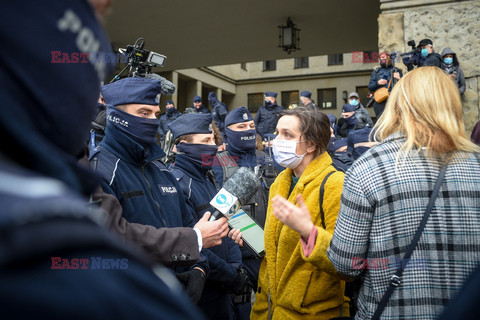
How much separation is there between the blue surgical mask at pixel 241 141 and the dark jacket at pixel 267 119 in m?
7.57

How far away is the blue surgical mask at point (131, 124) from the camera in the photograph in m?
2.85

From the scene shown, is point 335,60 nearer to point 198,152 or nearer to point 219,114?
point 219,114

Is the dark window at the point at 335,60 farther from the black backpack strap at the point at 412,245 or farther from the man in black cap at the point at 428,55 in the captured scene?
the black backpack strap at the point at 412,245

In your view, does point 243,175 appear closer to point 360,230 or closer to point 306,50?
point 360,230

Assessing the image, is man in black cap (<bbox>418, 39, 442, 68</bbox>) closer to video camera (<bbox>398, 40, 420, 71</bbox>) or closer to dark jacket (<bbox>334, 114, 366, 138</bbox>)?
video camera (<bbox>398, 40, 420, 71</bbox>)

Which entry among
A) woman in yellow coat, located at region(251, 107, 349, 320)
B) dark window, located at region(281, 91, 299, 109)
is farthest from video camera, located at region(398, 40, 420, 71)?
dark window, located at region(281, 91, 299, 109)

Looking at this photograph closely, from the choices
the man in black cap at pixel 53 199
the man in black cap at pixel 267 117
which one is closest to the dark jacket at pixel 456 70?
the man in black cap at pixel 53 199

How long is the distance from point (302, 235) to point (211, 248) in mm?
1395

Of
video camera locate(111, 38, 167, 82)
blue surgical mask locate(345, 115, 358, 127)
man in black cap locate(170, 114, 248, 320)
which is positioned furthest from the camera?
blue surgical mask locate(345, 115, 358, 127)

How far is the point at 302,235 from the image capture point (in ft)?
7.60

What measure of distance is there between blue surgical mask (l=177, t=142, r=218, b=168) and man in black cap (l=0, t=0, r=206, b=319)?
3.22 meters

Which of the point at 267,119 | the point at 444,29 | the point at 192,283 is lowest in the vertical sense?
the point at 192,283

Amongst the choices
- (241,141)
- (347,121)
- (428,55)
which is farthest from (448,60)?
(347,121)
